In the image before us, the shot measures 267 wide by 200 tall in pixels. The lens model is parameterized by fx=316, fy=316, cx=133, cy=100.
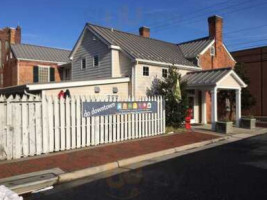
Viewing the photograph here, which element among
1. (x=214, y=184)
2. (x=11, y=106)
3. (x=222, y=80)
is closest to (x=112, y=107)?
(x=11, y=106)

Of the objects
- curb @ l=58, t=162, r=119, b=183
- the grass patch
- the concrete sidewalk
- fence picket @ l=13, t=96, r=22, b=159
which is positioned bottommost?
curb @ l=58, t=162, r=119, b=183

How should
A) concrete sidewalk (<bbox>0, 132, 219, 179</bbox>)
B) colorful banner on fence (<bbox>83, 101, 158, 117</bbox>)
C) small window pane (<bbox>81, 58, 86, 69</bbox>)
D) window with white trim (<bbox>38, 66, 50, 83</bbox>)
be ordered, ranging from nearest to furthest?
concrete sidewalk (<bbox>0, 132, 219, 179</bbox>) → colorful banner on fence (<bbox>83, 101, 158, 117</bbox>) → small window pane (<bbox>81, 58, 86, 69</bbox>) → window with white trim (<bbox>38, 66, 50, 83</bbox>)

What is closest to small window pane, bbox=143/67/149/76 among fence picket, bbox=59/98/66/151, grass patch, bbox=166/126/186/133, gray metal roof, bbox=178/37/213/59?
grass patch, bbox=166/126/186/133

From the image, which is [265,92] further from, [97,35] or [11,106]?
[11,106]

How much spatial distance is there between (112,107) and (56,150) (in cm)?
315

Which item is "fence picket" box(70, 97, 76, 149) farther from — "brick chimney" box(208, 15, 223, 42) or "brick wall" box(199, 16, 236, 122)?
"brick chimney" box(208, 15, 223, 42)

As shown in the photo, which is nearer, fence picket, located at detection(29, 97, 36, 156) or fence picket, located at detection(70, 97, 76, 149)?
fence picket, located at detection(29, 97, 36, 156)

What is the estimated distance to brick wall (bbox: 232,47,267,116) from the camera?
1223 inches

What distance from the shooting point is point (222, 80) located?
60.7 feet

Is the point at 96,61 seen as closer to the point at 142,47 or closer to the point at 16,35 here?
the point at 142,47

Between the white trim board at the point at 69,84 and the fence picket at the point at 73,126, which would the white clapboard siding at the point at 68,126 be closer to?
the fence picket at the point at 73,126

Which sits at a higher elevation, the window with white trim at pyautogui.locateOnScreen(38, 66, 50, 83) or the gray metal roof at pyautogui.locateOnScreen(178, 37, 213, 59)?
the gray metal roof at pyautogui.locateOnScreen(178, 37, 213, 59)

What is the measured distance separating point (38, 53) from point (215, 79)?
1990 centimetres

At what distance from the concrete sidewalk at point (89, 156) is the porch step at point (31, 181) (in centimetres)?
37
